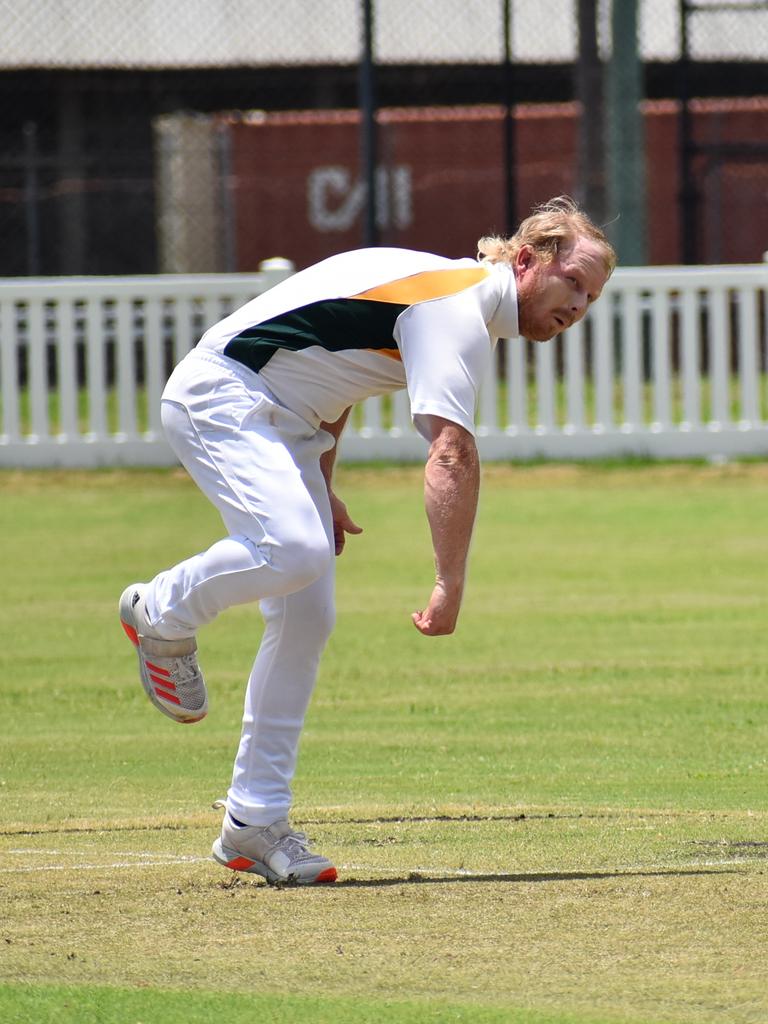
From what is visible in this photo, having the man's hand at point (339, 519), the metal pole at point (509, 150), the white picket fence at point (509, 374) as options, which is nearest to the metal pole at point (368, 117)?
the metal pole at point (509, 150)

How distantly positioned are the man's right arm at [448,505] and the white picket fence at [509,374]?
9605mm

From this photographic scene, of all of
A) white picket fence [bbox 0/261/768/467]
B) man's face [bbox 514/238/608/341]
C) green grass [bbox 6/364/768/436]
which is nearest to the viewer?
man's face [bbox 514/238/608/341]

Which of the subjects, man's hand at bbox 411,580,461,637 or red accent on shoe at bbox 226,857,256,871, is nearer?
man's hand at bbox 411,580,461,637

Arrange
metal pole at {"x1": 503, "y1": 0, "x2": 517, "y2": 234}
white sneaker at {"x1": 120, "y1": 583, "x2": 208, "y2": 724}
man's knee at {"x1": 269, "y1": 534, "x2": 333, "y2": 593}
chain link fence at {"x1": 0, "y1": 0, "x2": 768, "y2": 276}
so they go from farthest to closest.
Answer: chain link fence at {"x1": 0, "y1": 0, "x2": 768, "y2": 276}, metal pole at {"x1": 503, "y1": 0, "x2": 517, "y2": 234}, white sneaker at {"x1": 120, "y1": 583, "x2": 208, "y2": 724}, man's knee at {"x1": 269, "y1": 534, "x2": 333, "y2": 593}

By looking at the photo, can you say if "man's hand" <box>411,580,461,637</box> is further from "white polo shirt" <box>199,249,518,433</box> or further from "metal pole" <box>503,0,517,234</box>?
"metal pole" <box>503,0,517,234</box>

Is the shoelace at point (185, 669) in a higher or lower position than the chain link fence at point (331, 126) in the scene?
lower

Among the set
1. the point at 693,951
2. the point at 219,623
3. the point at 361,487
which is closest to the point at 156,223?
the point at 361,487

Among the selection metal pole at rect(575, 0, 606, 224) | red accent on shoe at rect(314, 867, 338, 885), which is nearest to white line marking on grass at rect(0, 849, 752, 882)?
red accent on shoe at rect(314, 867, 338, 885)

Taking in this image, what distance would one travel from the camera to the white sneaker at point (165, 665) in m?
4.81

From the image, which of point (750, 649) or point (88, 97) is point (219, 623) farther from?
point (88, 97)

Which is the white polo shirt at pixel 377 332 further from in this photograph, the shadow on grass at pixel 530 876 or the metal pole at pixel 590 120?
the metal pole at pixel 590 120

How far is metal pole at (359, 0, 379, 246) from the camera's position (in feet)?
51.1

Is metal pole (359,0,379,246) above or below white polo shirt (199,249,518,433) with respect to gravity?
above

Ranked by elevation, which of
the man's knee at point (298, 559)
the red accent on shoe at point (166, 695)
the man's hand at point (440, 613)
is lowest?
the red accent on shoe at point (166, 695)
